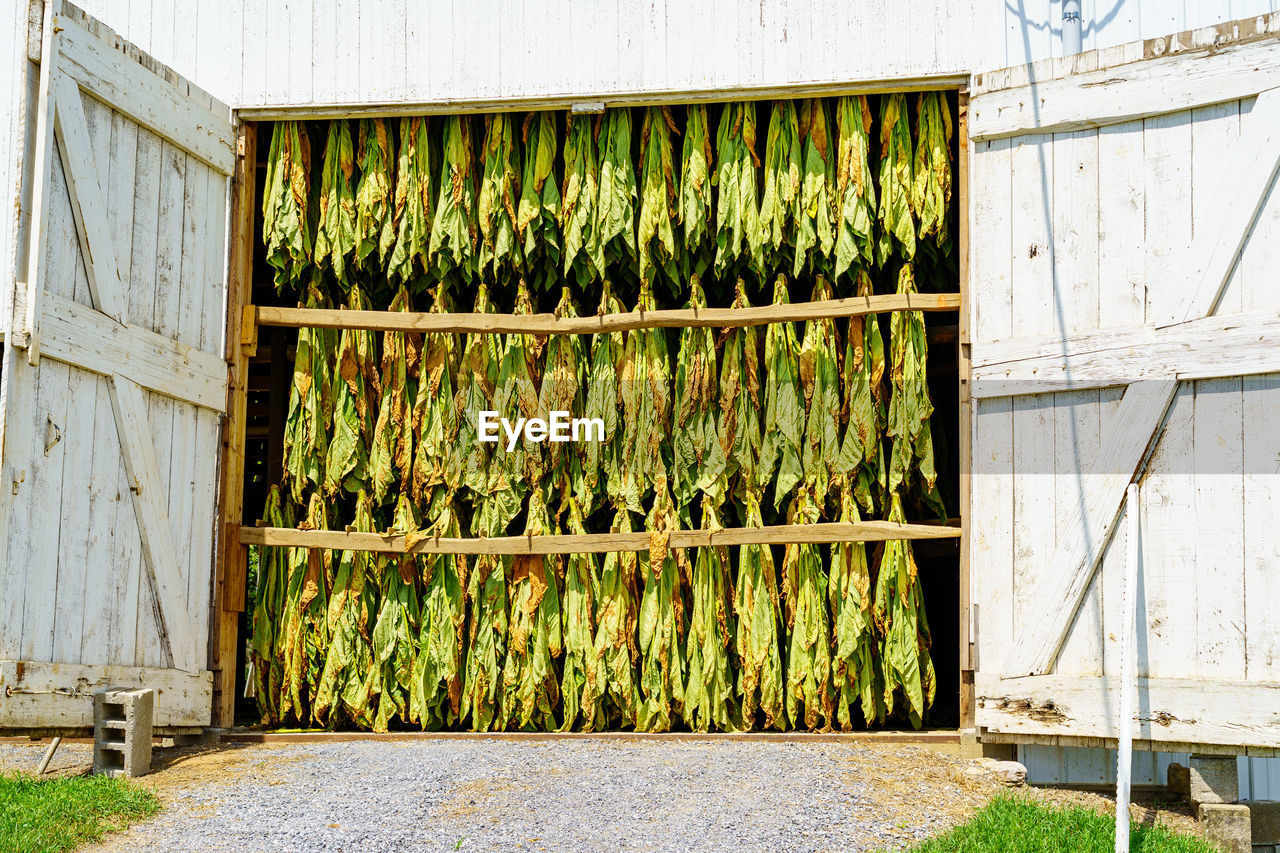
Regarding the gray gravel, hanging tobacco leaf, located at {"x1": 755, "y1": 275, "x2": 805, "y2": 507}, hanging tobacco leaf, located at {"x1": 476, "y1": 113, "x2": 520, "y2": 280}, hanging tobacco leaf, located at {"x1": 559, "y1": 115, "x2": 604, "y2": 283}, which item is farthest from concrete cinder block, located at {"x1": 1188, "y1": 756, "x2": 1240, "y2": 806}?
hanging tobacco leaf, located at {"x1": 476, "y1": 113, "x2": 520, "y2": 280}

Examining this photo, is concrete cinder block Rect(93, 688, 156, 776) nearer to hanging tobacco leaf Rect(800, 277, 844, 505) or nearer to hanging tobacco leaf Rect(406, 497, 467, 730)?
hanging tobacco leaf Rect(406, 497, 467, 730)

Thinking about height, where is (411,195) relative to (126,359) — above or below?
above

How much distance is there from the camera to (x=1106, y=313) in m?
6.32

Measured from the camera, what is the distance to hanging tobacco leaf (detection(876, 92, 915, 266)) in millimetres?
7293

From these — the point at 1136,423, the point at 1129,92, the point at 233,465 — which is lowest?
the point at 233,465

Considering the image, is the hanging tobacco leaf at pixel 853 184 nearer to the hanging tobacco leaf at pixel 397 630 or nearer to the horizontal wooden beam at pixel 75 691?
the hanging tobacco leaf at pixel 397 630

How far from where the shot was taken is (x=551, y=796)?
5766 millimetres

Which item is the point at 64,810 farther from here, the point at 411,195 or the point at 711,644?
the point at 411,195

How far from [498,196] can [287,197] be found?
1337mm

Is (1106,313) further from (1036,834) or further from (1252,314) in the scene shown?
(1036,834)

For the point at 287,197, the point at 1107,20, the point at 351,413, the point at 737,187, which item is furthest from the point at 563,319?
the point at 1107,20

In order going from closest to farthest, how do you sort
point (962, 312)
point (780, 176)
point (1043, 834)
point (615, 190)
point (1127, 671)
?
point (1043, 834), point (1127, 671), point (962, 312), point (780, 176), point (615, 190)

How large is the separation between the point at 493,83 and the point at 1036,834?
5009 mm

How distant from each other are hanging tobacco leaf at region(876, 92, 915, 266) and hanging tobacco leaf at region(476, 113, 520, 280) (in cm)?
230
